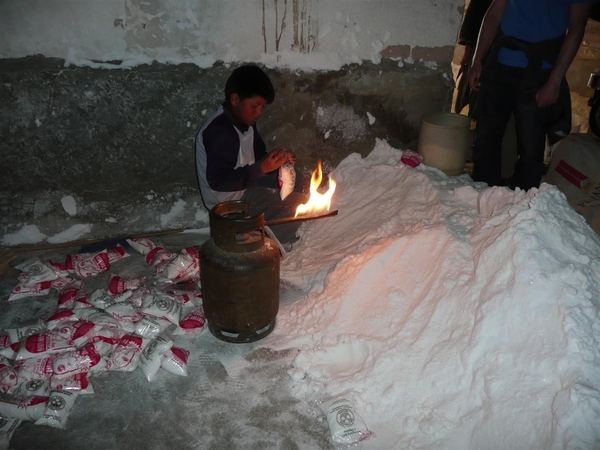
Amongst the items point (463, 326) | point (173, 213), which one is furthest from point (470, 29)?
point (173, 213)

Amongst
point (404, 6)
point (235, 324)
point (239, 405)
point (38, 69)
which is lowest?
point (239, 405)

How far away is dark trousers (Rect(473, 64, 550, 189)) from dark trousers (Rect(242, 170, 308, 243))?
190 centimetres

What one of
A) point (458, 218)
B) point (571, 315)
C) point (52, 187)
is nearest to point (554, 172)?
point (458, 218)

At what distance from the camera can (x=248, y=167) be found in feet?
11.7

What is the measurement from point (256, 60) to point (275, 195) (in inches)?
50.3

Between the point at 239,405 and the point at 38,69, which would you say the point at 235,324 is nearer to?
the point at 239,405

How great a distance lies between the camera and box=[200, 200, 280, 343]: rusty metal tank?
271 cm

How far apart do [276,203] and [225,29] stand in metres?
1.62

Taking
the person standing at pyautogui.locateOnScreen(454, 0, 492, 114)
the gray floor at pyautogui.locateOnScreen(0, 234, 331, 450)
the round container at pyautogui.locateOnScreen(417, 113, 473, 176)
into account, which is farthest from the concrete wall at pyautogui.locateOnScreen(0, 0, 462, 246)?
the gray floor at pyautogui.locateOnScreen(0, 234, 331, 450)

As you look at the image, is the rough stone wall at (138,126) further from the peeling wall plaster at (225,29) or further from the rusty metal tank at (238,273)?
the rusty metal tank at (238,273)

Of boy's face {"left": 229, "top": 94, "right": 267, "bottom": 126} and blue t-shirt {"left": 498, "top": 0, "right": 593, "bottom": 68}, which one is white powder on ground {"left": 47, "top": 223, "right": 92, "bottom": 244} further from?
blue t-shirt {"left": 498, "top": 0, "right": 593, "bottom": 68}

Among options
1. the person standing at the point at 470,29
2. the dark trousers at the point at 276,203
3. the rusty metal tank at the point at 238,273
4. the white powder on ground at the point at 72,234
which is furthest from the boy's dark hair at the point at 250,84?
the person standing at the point at 470,29

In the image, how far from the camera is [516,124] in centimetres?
398

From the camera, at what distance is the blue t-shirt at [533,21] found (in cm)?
357
